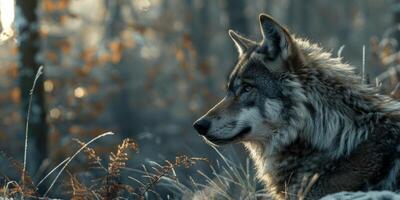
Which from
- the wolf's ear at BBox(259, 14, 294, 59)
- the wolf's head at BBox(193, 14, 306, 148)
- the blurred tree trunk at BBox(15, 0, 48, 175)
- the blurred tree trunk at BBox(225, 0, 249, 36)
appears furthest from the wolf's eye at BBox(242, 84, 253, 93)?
the blurred tree trunk at BBox(225, 0, 249, 36)

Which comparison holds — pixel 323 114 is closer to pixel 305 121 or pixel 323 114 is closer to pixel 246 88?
pixel 305 121

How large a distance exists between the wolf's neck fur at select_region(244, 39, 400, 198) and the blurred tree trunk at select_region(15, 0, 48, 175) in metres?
6.57

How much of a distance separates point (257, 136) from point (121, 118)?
60.4 ft

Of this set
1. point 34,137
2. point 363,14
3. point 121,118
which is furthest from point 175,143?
point 363,14

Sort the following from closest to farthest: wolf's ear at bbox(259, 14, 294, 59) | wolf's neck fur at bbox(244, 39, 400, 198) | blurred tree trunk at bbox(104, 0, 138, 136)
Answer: wolf's neck fur at bbox(244, 39, 400, 198), wolf's ear at bbox(259, 14, 294, 59), blurred tree trunk at bbox(104, 0, 138, 136)

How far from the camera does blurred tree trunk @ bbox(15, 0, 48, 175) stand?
11.1 meters

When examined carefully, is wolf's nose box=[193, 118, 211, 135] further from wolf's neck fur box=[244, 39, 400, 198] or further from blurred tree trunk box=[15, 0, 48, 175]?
blurred tree trunk box=[15, 0, 48, 175]

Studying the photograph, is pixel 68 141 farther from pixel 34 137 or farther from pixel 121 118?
pixel 121 118

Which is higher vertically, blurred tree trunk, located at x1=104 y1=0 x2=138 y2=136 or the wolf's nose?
the wolf's nose

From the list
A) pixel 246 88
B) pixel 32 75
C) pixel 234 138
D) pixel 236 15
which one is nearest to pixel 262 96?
pixel 246 88

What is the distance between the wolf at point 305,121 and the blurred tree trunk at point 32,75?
6.30 meters

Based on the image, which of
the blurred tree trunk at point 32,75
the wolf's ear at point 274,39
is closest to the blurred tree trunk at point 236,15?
the blurred tree trunk at point 32,75

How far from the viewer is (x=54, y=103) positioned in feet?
69.9

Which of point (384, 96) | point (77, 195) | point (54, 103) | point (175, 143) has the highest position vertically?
point (384, 96)
